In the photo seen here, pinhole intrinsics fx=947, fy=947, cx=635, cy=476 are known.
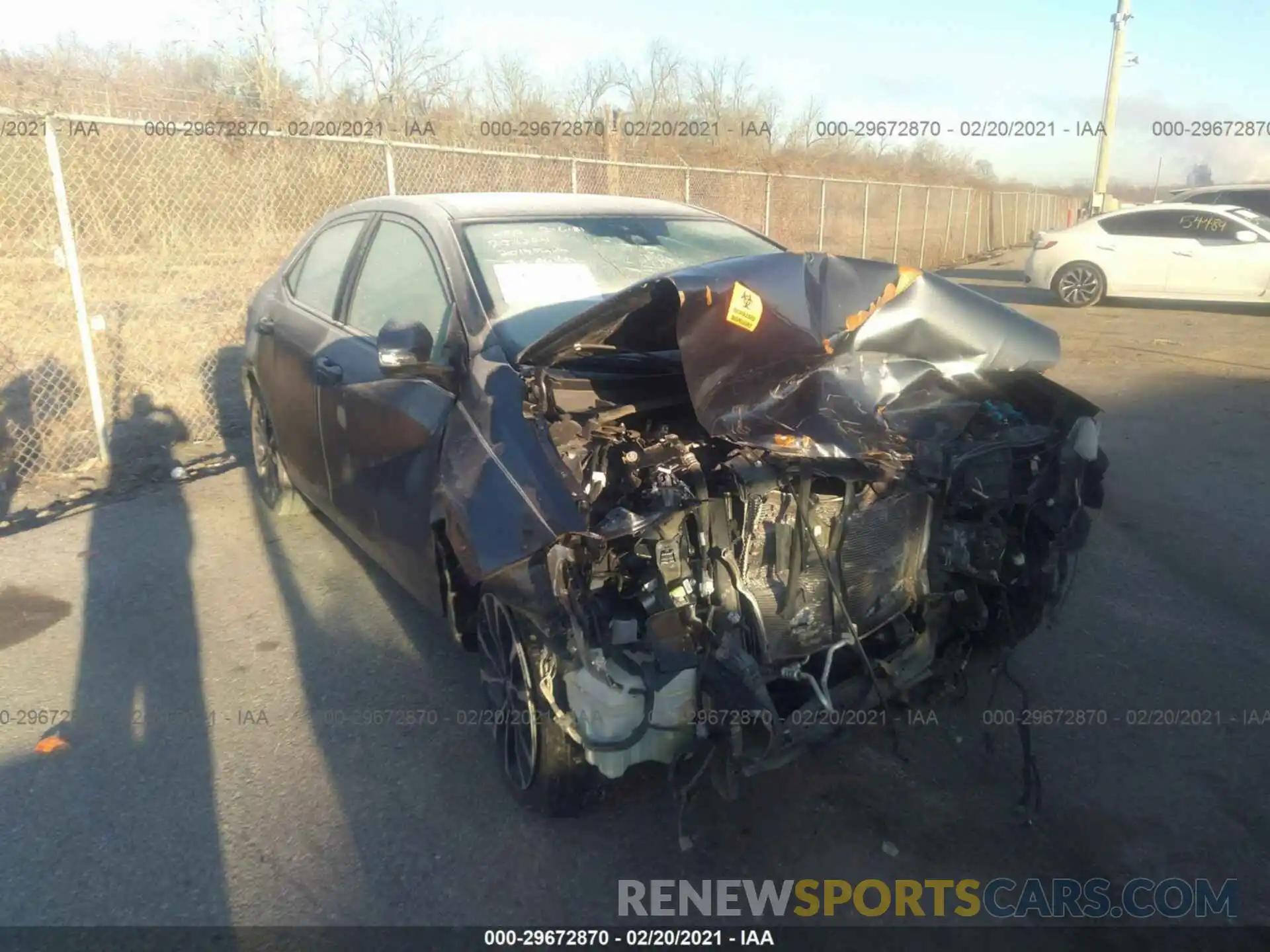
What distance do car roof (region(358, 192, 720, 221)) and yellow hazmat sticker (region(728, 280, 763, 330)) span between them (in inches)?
64.3

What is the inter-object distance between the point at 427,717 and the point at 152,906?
1.10m

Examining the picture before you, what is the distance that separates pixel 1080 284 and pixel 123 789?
15428 mm

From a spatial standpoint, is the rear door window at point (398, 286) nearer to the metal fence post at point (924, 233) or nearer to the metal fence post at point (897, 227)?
the metal fence post at point (897, 227)

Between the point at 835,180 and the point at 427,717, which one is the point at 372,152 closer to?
the point at 427,717

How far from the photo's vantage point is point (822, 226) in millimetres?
16656

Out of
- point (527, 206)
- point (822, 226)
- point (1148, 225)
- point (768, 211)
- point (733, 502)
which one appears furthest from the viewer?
point (822, 226)

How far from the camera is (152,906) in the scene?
264 cm

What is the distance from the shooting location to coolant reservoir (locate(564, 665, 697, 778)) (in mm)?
2559

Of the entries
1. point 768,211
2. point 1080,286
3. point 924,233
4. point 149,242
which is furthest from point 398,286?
point 924,233

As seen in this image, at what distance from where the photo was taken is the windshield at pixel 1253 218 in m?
14.0

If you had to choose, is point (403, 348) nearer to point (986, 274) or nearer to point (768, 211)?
point (768, 211)

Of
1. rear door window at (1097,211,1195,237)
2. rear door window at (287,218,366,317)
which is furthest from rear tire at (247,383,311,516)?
rear door window at (1097,211,1195,237)

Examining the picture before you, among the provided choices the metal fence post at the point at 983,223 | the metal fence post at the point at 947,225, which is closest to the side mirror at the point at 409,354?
the metal fence post at the point at 947,225

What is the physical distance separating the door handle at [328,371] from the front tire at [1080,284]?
1396 cm
